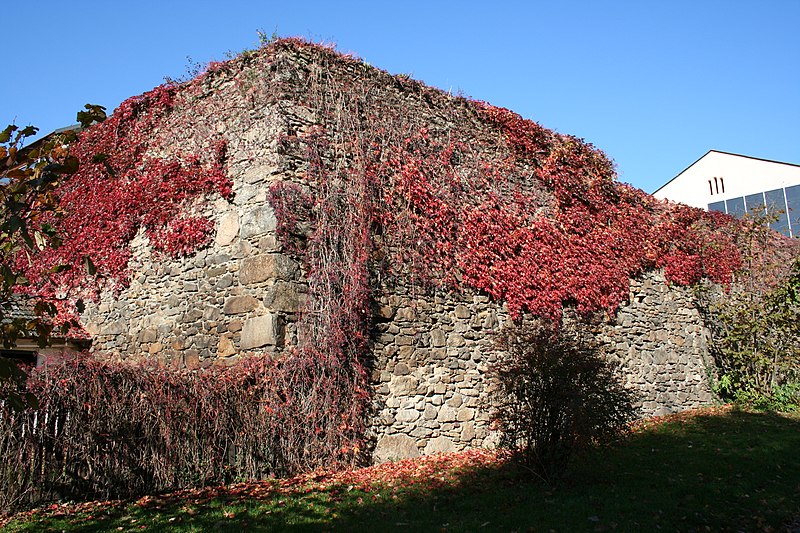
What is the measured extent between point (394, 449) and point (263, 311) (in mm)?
2879

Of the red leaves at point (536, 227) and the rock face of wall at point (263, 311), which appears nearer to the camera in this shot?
the rock face of wall at point (263, 311)

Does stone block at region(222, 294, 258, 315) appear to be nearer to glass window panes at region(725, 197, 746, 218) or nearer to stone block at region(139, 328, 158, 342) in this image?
stone block at region(139, 328, 158, 342)

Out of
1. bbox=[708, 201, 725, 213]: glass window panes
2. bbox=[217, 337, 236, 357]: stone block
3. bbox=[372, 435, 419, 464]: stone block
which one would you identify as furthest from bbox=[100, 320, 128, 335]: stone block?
bbox=[708, 201, 725, 213]: glass window panes

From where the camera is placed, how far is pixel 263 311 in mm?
9000

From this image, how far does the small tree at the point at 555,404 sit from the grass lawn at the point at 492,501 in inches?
11.5

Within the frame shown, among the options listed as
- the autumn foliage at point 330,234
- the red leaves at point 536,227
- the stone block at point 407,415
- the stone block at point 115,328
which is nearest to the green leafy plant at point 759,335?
the red leaves at point 536,227

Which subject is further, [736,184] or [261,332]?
[736,184]

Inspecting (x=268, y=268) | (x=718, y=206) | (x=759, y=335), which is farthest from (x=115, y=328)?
(x=718, y=206)

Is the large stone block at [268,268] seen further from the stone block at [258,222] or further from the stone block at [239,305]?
the stone block at [258,222]

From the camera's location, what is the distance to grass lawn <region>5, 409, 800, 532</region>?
5.91 meters

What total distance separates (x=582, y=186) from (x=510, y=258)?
3569mm

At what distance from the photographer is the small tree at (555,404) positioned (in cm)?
693

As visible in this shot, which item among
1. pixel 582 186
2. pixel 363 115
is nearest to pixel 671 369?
pixel 582 186

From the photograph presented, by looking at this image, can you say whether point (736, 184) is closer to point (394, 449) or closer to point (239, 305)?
point (394, 449)
